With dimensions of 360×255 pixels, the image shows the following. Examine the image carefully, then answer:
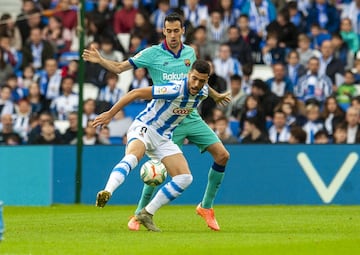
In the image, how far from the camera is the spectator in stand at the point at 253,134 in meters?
21.5

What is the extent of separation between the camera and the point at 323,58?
23.1m

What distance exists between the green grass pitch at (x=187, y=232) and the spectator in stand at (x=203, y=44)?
5542 mm

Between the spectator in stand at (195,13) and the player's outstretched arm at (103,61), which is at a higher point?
the player's outstretched arm at (103,61)

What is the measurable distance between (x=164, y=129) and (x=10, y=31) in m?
12.0

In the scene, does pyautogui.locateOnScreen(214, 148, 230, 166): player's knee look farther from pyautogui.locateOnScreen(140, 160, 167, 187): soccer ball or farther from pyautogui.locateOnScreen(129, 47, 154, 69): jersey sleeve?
pyautogui.locateOnScreen(129, 47, 154, 69): jersey sleeve

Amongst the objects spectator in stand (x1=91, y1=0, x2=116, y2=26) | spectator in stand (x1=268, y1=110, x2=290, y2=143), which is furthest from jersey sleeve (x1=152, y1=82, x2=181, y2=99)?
spectator in stand (x1=91, y1=0, x2=116, y2=26)

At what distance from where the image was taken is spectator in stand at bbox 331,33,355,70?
929 inches

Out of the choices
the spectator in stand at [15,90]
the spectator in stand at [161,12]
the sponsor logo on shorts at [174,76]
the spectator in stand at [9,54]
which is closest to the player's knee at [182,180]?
the sponsor logo on shorts at [174,76]

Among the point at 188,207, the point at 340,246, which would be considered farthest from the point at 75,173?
the point at 340,246

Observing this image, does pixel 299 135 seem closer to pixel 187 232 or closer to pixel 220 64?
pixel 220 64

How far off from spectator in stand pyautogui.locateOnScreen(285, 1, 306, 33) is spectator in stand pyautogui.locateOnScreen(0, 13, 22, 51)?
5.60 meters

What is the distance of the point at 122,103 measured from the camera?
43.4 ft

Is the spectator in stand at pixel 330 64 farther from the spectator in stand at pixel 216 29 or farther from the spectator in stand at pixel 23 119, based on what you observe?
the spectator in stand at pixel 23 119

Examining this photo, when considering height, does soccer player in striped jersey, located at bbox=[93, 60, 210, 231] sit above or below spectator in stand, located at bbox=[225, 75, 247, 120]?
above
